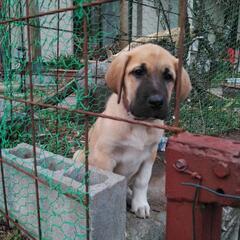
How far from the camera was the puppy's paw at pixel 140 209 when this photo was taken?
1.97 metres

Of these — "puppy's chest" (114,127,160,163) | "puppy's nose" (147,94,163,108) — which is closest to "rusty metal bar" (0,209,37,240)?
"puppy's chest" (114,127,160,163)

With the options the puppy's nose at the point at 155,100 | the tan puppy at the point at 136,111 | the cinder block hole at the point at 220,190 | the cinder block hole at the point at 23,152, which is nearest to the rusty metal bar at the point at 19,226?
the cinder block hole at the point at 23,152

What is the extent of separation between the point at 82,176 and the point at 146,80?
65 centimetres

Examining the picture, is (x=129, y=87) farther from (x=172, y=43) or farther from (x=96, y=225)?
(x=172, y=43)

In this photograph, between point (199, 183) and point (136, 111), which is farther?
point (136, 111)

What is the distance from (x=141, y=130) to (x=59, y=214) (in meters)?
0.70

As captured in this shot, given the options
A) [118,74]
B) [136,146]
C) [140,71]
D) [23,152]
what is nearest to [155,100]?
[140,71]

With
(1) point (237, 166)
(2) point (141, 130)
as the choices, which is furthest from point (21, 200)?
(1) point (237, 166)

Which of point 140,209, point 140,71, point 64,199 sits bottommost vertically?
point 140,209

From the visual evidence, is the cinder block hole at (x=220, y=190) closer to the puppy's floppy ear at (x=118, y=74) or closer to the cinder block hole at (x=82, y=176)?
the cinder block hole at (x=82, y=176)

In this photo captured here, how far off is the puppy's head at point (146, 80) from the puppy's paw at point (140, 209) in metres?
0.64

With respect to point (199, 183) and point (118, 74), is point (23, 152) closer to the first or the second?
point (118, 74)

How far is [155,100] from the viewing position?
1.50 meters

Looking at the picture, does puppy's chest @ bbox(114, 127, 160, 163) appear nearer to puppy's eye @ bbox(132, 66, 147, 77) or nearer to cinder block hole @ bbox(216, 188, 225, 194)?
puppy's eye @ bbox(132, 66, 147, 77)
